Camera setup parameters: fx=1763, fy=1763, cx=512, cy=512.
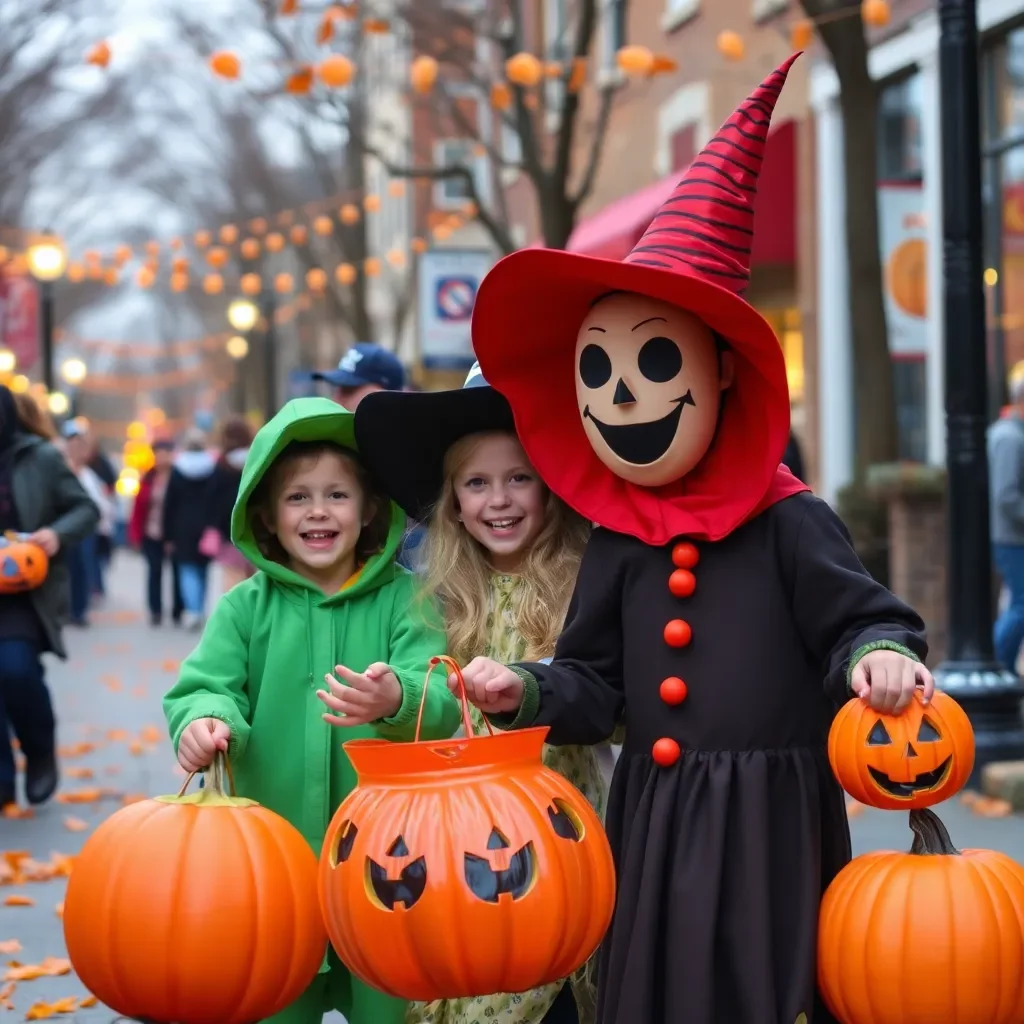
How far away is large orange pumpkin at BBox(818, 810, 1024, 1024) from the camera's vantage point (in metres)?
2.95

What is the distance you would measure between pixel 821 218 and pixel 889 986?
1397 centimetres

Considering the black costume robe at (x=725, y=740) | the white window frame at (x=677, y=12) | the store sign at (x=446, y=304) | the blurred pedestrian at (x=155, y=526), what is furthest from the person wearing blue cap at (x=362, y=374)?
the white window frame at (x=677, y=12)

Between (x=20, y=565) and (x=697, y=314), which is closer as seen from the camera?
(x=697, y=314)

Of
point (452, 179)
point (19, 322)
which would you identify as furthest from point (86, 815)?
point (452, 179)

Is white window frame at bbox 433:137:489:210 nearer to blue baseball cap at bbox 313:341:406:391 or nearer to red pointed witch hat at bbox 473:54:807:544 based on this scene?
blue baseball cap at bbox 313:341:406:391

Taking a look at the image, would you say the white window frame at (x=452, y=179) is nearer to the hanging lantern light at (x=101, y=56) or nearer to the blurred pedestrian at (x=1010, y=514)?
the hanging lantern light at (x=101, y=56)

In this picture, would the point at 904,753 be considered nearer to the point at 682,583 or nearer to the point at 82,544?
the point at 682,583

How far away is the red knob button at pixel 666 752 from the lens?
336cm

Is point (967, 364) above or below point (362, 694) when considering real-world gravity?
above

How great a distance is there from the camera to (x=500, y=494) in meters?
3.93

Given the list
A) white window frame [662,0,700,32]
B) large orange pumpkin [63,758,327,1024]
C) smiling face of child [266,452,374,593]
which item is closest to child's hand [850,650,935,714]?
large orange pumpkin [63,758,327,1024]

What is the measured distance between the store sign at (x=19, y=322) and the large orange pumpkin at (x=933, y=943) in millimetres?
27223

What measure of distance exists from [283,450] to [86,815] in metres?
4.44

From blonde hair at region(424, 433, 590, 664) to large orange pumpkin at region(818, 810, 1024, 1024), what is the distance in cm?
109
